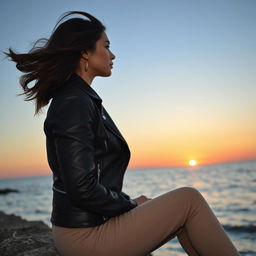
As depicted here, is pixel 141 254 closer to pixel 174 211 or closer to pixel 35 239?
pixel 174 211

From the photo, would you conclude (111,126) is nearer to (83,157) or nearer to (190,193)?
(83,157)

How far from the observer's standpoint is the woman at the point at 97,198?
6.09ft

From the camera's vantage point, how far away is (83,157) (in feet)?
5.97

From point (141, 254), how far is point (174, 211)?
1.12 feet

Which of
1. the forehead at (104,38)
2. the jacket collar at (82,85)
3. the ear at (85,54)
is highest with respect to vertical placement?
the forehead at (104,38)

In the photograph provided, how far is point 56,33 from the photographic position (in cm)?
239

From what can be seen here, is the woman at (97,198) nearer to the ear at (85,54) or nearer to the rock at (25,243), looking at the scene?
the ear at (85,54)

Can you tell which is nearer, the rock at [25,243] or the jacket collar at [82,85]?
the jacket collar at [82,85]

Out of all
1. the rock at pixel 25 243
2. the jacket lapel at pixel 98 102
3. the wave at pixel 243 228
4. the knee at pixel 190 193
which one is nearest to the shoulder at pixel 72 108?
the jacket lapel at pixel 98 102

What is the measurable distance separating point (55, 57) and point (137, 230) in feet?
4.36

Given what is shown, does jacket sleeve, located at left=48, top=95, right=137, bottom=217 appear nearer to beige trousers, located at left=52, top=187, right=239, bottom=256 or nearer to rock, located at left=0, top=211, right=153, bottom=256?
beige trousers, located at left=52, top=187, right=239, bottom=256

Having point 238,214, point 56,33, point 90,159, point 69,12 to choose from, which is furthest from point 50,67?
point 238,214

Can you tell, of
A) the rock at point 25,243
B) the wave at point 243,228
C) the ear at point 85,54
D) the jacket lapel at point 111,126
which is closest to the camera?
the jacket lapel at point 111,126

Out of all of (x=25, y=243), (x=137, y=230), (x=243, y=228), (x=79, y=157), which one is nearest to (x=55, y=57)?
(x=79, y=157)
